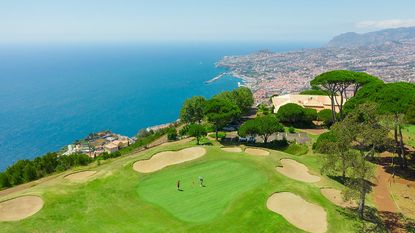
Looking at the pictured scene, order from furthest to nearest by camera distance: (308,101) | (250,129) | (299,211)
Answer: (308,101) → (250,129) → (299,211)

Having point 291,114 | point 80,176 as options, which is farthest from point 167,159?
point 291,114

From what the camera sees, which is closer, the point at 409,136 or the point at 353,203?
the point at 353,203

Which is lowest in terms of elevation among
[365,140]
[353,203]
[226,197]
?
[353,203]

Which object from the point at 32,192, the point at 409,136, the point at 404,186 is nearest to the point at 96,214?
the point at 32,192

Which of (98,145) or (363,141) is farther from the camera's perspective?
(98,145)

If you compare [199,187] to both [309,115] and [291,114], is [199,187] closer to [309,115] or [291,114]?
[291,114]

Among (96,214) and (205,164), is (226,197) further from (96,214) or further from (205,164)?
(96,214)

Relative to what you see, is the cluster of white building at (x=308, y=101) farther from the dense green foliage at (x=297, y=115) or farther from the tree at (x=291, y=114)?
the tree at (x=291, y=114)
